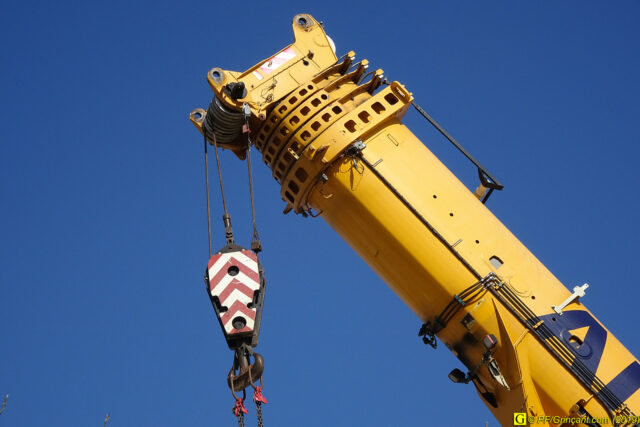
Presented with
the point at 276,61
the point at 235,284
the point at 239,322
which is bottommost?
the point at 239,322

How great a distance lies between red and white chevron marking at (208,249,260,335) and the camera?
45.4 feet

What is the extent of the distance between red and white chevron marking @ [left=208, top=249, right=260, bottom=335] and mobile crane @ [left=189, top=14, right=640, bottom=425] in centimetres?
59

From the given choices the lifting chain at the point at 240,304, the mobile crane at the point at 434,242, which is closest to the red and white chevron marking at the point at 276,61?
the mobile crane at the point at 434,242

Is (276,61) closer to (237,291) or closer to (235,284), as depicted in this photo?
(235,284)

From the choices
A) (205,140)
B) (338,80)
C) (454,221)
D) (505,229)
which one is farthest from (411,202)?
(205,140)

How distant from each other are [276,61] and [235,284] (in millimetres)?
6165

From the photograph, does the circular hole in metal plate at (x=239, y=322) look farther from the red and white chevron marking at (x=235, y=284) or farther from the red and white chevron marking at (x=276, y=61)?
the red and white chevron marking at (x=276, y=61)

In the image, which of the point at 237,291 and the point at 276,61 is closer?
the point at 237,291

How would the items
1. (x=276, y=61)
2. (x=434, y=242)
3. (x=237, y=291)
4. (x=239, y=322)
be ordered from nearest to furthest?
1. (x=239, y=322)
2. (x=237, y=291)
3. (x=434, y=242)
4. (x=276, y=61)

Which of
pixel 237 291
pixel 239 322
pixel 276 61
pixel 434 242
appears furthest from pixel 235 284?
pixel 276 61

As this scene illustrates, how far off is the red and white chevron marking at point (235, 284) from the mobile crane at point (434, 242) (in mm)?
586

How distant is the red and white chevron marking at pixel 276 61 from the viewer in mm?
18650

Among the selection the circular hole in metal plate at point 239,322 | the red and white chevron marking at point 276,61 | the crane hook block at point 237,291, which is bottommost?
the circular hole in metal plate at point 239,322

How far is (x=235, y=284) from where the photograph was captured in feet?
46.6
